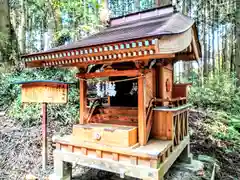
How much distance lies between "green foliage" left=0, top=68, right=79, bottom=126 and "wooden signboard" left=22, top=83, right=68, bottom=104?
6.11ft

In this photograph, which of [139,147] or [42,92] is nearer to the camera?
[139,147]

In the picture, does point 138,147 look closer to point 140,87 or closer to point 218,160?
point 140,87

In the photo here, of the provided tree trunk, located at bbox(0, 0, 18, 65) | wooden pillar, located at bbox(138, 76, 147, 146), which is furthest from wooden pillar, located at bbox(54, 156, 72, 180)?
tree trunk, located at bbox(0, 0, 18, 65)

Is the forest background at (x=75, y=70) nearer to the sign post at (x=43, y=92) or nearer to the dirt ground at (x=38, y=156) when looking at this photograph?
the dirt ground at (x=38, y=156)

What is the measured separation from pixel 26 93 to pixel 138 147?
221 cm

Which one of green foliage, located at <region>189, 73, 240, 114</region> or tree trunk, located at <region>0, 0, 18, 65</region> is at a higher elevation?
tree trunk, located at <region>0, 0, 18, 65</region>

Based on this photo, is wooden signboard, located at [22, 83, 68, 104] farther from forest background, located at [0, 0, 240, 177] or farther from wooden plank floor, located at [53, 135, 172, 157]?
forest background, located at [0, 0, 240, 177]

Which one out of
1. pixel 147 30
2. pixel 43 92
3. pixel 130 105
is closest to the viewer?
pixel 147 30

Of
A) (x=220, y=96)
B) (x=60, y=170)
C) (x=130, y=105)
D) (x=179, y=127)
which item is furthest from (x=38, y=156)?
(x=220, y=96)

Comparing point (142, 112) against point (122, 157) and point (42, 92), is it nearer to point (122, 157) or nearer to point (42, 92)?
point (122, 157)

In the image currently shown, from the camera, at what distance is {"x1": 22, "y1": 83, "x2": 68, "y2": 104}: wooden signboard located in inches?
133

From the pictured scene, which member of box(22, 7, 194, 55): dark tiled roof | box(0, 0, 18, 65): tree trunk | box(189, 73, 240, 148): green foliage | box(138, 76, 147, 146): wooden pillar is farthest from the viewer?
box(189, 73, 240, 148): green foliage

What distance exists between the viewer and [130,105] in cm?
398

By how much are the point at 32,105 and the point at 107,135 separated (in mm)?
3391
